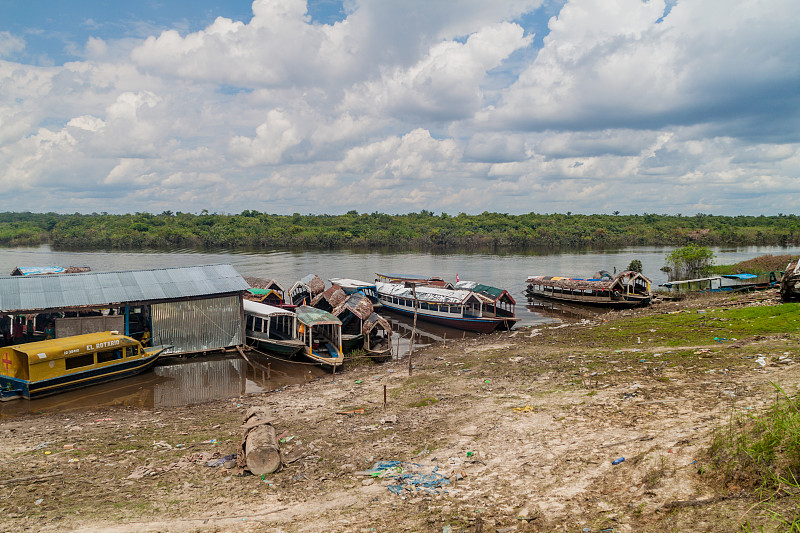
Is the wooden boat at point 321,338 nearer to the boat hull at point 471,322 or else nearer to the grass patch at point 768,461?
the boat hull at point 471,322

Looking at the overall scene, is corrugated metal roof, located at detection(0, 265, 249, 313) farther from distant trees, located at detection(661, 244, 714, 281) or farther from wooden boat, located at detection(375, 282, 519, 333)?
distant trees, located at detection(661, 244, 714, 281)

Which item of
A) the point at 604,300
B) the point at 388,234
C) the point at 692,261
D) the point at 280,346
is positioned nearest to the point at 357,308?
the point at 280,346

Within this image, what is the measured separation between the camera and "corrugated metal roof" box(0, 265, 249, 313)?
1858 cm

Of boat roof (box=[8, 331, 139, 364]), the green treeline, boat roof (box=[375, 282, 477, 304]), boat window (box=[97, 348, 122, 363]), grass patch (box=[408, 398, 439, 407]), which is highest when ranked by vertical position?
the green treeline

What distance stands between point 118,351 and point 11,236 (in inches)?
4790

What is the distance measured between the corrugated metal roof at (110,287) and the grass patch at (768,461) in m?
20.5

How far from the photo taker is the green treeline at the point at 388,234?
315ft

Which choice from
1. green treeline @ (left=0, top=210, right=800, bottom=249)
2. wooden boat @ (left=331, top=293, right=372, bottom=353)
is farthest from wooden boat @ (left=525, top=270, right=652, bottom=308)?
green treeline @ (left=0, top=210, right=800, bottom=249)

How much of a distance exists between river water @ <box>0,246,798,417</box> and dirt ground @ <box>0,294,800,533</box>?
2.30 m

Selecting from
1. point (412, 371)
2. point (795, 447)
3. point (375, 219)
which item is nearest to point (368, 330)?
A: point (412, 371)

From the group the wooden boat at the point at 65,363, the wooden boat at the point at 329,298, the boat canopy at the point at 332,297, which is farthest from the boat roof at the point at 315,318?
the wooden boat at the point at 65,363

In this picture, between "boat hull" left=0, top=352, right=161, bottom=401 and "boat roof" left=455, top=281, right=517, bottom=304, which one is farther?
"boat roof" left=455, top=281, right=517, bottom=304

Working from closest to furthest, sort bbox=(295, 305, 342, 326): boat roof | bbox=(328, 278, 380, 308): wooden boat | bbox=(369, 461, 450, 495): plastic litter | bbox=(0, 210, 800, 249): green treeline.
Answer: bbox=(369, 461, 450, 495): plastic litter → bbox=(295, 305, 342, 326): boat roof → bbox=(328, 278, 380, 308): wooden boat → bbox=(0, 210, 800, 249): green treeline

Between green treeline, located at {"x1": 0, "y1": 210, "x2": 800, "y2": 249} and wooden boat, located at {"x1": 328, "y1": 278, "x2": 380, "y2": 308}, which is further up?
green treeline, located at {"x1": 0, "y1": 210, "x2": 800, "y2": 249}
